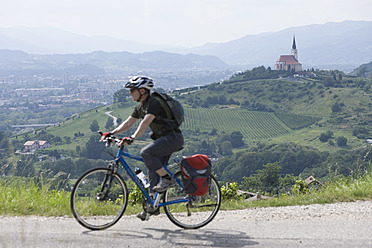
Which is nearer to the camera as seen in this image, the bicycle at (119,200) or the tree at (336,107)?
the bicycle at (119,200)

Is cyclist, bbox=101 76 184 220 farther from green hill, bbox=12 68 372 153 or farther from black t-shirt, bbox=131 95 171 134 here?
green hill, bbox=12 68 372 153

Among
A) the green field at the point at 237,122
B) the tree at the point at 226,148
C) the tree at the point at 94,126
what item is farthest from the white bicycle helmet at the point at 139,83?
the tree at the point at 94,126

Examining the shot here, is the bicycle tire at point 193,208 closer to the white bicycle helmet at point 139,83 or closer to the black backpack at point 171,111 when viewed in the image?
the black backpack at point 171,111

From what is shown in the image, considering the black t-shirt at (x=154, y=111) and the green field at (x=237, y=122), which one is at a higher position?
the black t-shirt at (x=154, y=111)

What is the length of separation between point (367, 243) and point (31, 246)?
3322 mm

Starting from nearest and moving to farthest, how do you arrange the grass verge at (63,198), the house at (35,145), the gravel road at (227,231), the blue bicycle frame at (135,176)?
the gravel road at (227,231) < the blue bicycle frame at (135,176) < the grass verge at (63,198) < the house at (35,145)

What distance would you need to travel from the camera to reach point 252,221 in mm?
4746

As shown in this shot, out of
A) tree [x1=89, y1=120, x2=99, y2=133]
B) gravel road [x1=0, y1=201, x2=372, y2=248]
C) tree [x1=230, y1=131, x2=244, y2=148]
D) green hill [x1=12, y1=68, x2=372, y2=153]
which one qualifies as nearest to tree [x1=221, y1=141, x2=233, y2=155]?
tree [x1=230, y1=131, x2=244, y2=148]

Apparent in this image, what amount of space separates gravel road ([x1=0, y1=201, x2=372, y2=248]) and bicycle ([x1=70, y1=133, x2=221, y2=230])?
13 centimetres

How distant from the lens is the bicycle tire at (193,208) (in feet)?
15.1

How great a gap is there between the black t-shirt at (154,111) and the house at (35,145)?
300 feet

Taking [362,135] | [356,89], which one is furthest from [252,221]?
[356,89]

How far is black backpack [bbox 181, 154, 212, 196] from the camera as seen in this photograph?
458cm

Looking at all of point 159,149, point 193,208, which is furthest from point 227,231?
point 159,149
